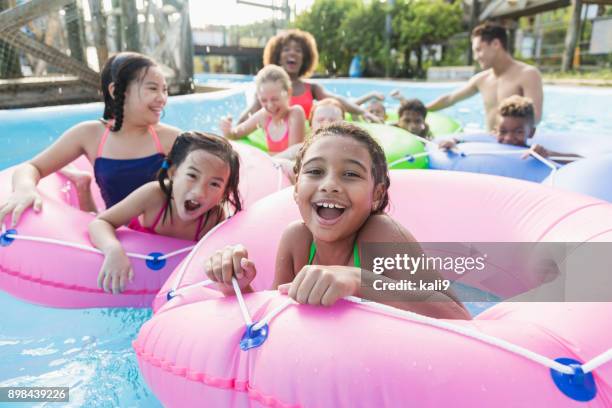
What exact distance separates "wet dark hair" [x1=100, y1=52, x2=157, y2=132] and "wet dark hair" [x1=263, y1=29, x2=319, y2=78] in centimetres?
220

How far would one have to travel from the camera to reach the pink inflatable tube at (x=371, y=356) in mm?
807

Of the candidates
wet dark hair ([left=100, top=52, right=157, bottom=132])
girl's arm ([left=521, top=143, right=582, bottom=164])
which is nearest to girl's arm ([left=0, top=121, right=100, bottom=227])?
wet dark hair ([left=100, top=52, right=157, bottom=132])

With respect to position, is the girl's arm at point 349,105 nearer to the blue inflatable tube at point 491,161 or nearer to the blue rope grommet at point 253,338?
the blue inflatable tube at point 491,161

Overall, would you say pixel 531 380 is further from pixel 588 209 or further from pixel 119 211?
pixel 119 211

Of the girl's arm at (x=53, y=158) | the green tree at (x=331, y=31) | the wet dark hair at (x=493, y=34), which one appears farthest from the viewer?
the green tree at (x=331, y=31)

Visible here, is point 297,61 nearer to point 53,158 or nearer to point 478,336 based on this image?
point 53,158

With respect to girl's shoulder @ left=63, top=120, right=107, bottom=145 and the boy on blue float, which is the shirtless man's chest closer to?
the boy on blue float

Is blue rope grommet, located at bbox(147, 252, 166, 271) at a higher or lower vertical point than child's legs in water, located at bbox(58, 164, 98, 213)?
lower

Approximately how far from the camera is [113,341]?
1739mm

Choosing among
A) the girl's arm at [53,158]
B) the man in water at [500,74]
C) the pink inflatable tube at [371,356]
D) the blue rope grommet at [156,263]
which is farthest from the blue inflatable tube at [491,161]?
the girl's arm at [53,158]

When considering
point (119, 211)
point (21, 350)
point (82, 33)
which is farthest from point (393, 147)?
point (82, 33)

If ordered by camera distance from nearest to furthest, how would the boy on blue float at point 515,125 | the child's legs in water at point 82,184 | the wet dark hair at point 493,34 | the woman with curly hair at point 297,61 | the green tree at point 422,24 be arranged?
the child's legs in water at point 82,184
the boy on blue float at point 515,125
the wet dark hair at point 493,34
the woman with curly hair at point 297,61
the green tree at point 422,24

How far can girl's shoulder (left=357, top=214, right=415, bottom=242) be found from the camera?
1.20 meters

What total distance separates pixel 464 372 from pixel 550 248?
28.6 inches
